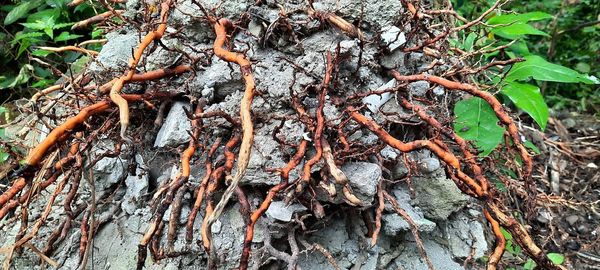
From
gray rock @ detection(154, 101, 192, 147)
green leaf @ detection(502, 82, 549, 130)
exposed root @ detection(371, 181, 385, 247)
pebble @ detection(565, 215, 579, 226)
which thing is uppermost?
green leaf @ detection(502, 82, 549, 130)

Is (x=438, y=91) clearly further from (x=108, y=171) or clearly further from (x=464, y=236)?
(x=108, y=171)

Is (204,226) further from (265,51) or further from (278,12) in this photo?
(278,12)

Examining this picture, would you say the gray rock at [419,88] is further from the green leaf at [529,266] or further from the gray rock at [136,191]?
the gray rock at [136,191]

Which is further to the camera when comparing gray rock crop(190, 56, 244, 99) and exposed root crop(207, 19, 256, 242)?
gray rock crop(190, 56, 244, 99)

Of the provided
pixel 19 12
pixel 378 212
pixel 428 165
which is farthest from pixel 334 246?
pixel 19 12

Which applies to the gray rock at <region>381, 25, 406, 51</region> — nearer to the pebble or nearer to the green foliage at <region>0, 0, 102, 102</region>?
the pebble

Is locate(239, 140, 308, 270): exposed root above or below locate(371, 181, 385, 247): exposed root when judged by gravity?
above

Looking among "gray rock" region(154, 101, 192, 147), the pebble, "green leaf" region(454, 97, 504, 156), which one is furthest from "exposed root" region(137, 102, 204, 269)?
the pebble
